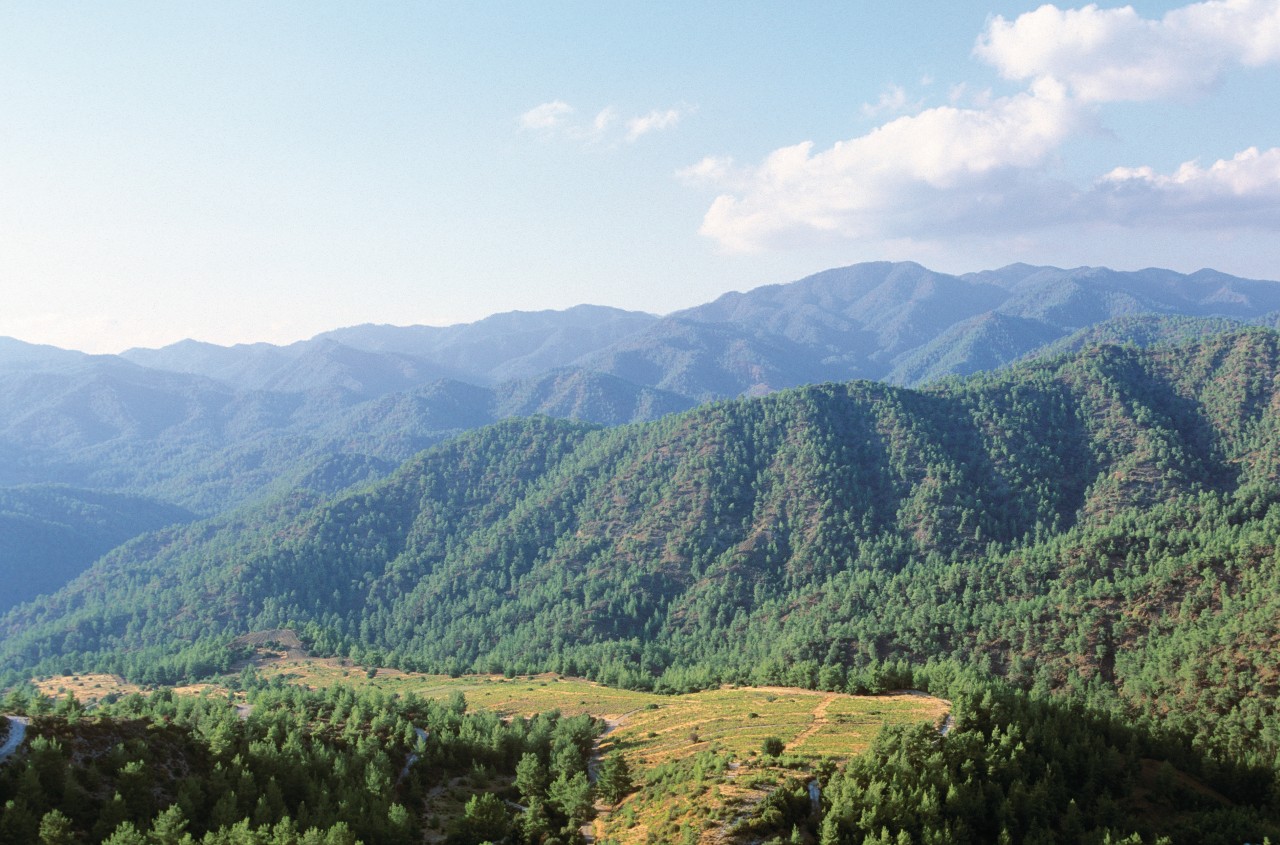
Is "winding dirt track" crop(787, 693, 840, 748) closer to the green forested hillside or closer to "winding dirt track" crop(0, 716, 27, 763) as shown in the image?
the green forested hillside

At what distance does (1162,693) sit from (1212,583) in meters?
37.9

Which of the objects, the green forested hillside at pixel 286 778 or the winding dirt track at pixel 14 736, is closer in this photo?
the green forested hillside at pixel 286 778

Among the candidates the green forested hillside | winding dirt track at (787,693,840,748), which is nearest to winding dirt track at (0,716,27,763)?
the green forested hillside

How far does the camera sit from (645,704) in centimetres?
14438

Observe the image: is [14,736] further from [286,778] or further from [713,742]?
[713,742]

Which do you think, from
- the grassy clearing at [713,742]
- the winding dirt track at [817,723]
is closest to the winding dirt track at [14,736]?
the grassy clearing at [713,742]

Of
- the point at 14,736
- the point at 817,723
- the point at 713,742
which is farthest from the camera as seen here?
the point at 817,723

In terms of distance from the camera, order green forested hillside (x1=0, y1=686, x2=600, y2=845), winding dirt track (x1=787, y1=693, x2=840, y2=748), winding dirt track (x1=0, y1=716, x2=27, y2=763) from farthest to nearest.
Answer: winding dirt track (x1=787, y1=693, x2=840, y2=748) < winding dirt track (x1=0, y1=716, x2=27, y2=763) < green forested hillside (x1=0, y1=686, x2=600, y2=845)

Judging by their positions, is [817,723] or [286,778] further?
[817,723]

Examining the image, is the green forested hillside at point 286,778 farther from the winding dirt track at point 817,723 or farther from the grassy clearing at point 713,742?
the winding dirt track at point 817,723

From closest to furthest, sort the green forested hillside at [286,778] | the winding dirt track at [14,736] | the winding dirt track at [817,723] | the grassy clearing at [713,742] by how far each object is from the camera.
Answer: the green forested hillside at [286,778]
the grassy clearing at [713,742]
the winding dirt track at [14,736]
the winding dirt track at [817,723]

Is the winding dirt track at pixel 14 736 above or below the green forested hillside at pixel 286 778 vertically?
above

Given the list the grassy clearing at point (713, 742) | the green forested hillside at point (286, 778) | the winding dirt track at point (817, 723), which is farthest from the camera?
the winding dirt track at point (817, 723)

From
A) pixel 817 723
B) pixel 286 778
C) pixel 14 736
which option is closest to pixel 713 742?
pixel 817 723
